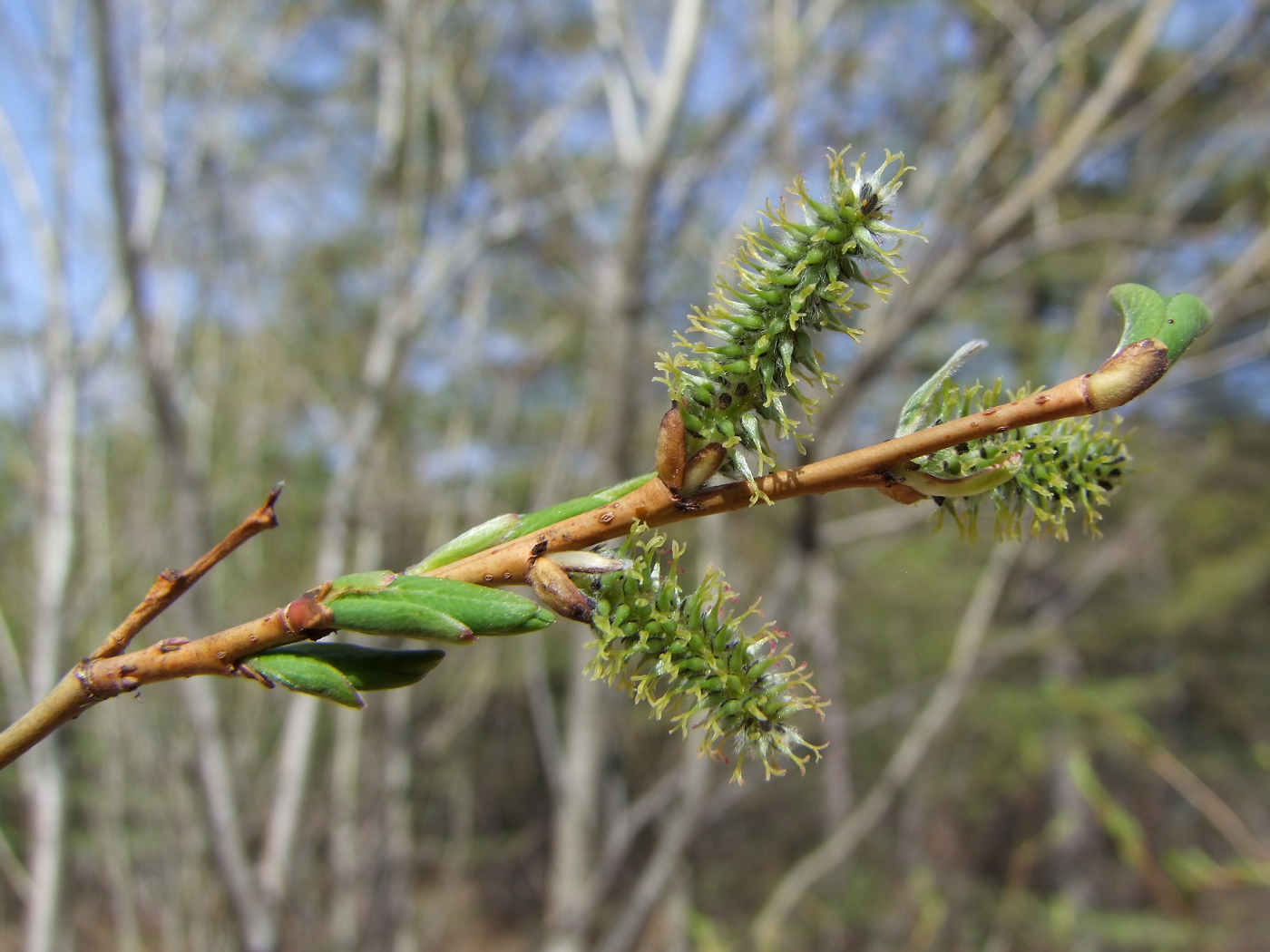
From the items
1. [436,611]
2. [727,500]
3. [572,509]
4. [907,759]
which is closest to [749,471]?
[727,500]

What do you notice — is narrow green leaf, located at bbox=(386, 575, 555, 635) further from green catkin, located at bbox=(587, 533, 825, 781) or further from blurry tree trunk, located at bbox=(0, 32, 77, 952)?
blurry tree trunk, located at bbox=(0, 32, 77, 952)

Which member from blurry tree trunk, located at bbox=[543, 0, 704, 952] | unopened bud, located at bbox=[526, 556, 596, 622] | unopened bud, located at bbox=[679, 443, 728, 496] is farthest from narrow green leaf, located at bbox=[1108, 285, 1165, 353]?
blurry tree trunk, located at bbox=[543, 0, 704, 952]

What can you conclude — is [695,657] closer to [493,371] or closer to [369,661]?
[369,661]

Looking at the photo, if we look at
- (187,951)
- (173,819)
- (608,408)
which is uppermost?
(608,408)

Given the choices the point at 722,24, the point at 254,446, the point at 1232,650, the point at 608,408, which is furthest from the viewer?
the point at 1232,650

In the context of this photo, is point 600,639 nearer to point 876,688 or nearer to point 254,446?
point 254,446

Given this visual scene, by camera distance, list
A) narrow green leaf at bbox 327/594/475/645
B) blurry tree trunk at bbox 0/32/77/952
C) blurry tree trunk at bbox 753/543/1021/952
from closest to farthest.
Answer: narrow green leaf at bbox 327/594/475/645, blurry tree trunk at bbox 0/32/77/952, blurry tree trunk at bbox 753/543/1021/952

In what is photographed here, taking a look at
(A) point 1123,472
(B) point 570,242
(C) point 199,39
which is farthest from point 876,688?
(A) point 1123,472
